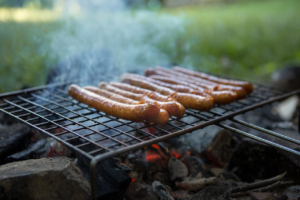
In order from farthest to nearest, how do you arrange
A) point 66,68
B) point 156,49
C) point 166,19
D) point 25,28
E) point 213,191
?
point 166,19 → point 156,49 → point 25,28 → point 66,68 → point 213,191

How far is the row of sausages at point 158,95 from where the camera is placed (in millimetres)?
3363

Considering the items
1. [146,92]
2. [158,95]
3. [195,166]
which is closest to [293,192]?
[195,166]

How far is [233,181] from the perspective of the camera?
4.11 meters

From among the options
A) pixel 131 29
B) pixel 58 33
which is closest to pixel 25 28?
pixel 58 33

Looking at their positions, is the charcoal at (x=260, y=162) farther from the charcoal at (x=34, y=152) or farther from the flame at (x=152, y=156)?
the charcoal at (x=34, y=152)

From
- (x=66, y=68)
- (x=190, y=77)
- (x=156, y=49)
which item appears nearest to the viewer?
(x=190, y=77)

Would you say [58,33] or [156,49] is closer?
[58,33]

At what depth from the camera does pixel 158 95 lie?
395 centimetres

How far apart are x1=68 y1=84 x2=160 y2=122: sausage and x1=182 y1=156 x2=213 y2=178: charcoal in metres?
1.38

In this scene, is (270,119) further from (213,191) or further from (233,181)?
(213,191)

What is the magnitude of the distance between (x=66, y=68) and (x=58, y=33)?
249 centimetres

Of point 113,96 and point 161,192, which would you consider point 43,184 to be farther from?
point 113,96

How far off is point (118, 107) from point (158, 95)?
0.70m

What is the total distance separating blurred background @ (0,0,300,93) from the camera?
7.43 meters
